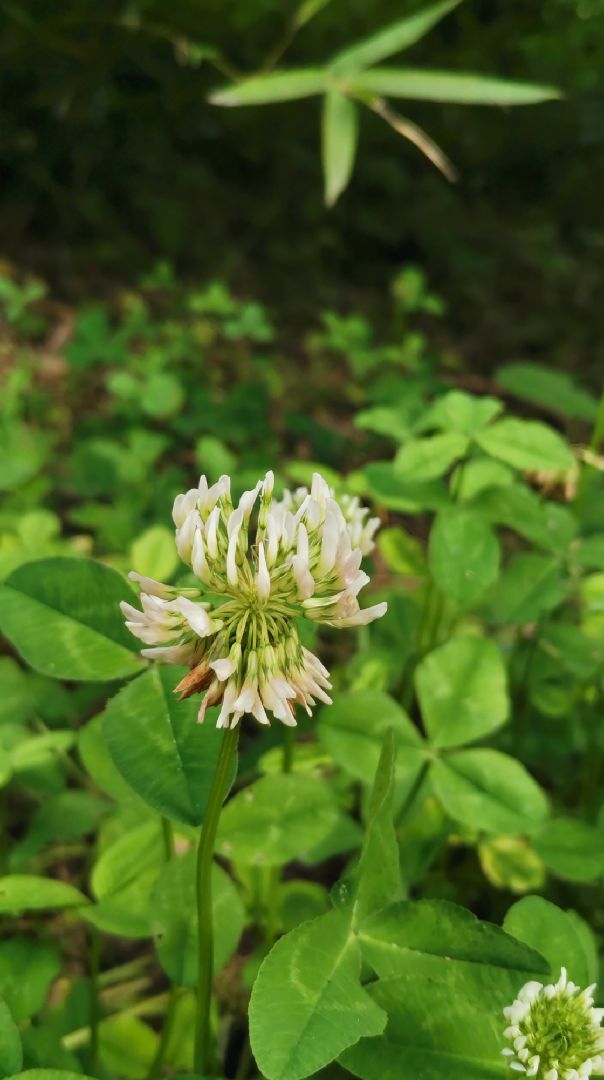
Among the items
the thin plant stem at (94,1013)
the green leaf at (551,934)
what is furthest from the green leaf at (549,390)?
the thin plant stem at (94,1013)

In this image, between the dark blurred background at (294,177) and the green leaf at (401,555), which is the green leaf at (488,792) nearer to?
the green leaf at (401,555)

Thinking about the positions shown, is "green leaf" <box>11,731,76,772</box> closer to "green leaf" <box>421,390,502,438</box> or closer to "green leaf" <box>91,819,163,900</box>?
"green leaf" <box>91,819,163,900</box>

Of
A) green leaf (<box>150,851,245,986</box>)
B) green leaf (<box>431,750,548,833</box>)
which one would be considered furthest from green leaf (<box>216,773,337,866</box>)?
green leaf (<box>431,750,548,833</box>)

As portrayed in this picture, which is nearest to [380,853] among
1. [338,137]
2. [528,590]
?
[528,590]

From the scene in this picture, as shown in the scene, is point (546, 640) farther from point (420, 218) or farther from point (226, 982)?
point (420, 218)

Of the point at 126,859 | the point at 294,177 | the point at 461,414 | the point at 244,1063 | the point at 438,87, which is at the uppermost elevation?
the point at 438,87

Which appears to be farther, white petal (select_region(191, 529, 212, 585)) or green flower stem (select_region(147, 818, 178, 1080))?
green flower stem (select_region(147, 818, 178, 1080))

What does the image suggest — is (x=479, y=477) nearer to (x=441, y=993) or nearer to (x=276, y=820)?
(x=276, y=820)
